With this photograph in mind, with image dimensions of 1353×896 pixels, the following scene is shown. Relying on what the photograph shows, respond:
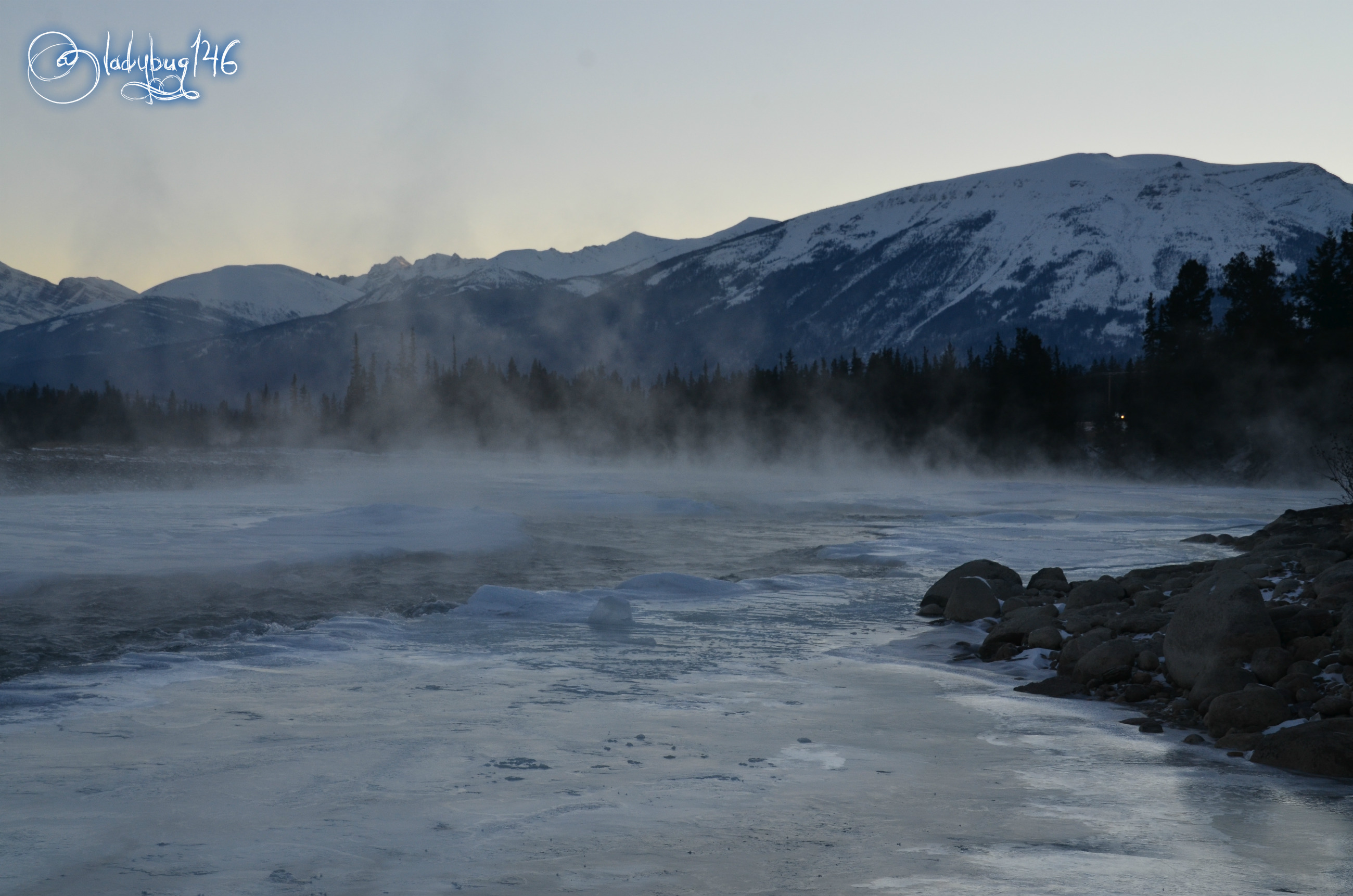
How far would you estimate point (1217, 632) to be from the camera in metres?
10.6

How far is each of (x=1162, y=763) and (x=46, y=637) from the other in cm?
1257

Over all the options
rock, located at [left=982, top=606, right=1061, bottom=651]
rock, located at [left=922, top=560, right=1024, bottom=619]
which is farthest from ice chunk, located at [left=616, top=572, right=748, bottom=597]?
rock, located at [left=982, top=606, right=1061, bottom=651]

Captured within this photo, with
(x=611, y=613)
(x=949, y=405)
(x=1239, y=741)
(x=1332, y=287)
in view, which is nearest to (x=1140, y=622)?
(x=1239, y=741)

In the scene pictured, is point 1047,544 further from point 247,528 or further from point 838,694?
point 247,528

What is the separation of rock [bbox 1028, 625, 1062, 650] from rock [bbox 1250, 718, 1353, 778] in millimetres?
4273

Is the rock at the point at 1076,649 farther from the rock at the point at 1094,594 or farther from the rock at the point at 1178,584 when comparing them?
the rock at the point at 1178,584

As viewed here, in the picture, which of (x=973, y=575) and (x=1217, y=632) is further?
(x=973, y=575)

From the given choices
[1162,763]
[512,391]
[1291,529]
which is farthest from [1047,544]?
[512,391]

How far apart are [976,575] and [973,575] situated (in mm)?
230

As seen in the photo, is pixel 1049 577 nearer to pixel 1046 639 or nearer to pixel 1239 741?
pixel 1046 639

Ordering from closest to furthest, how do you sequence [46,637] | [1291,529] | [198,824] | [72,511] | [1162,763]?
1. [198,824]
2. [1162,763]
3. [46,637]
4. [1291,529]
5. [72,511]

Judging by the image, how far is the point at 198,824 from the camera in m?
6.82

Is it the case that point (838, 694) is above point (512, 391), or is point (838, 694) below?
below

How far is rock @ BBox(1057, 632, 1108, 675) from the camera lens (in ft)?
39.0
